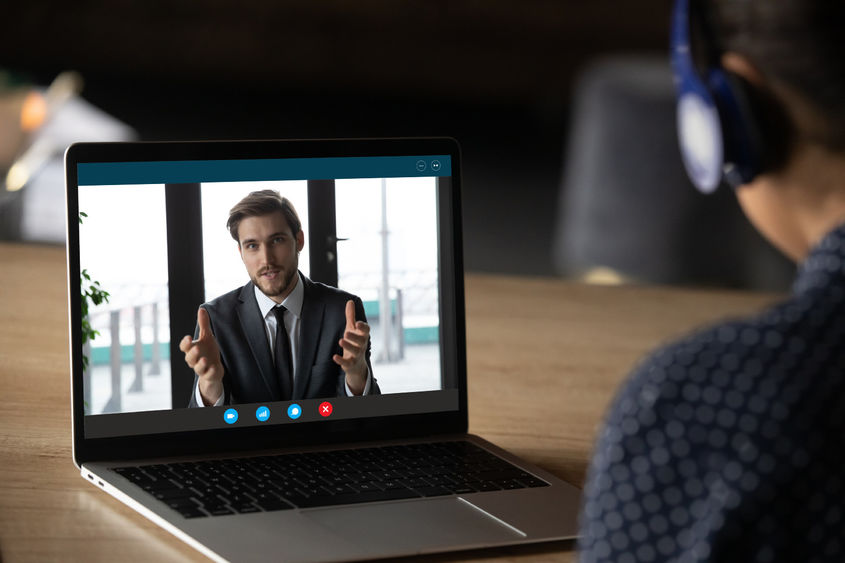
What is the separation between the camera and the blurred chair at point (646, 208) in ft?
9.47

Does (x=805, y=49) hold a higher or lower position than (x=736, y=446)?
higher

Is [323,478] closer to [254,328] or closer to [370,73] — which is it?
[254,328]

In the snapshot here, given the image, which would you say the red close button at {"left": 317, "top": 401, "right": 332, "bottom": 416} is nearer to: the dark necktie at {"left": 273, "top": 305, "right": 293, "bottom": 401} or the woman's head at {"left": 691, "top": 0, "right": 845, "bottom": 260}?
the dark necktie at {"left": 273, "top": 305, "right": 293, "bottom": 401}

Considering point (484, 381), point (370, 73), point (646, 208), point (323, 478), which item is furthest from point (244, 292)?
point (370, 73)

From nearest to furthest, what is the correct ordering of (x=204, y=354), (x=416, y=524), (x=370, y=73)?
(x=416, y=524) → (x=204, y=354) → (x=370, y=73)

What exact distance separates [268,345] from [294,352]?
2 cm

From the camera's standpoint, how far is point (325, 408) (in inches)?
36.1

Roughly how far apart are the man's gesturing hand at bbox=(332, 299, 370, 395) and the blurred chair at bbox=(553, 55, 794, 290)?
6.41 feet

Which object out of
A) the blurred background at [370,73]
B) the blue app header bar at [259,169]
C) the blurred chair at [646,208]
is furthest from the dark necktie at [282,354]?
the blurred background at [370,73]

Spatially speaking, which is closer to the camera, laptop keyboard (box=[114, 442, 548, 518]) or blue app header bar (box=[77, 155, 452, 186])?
laptop keyboard (box=[114, 442, 548, 518])

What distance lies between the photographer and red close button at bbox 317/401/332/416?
916 millimetres

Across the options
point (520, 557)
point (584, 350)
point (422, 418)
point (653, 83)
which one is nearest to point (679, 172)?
point (653, 83)

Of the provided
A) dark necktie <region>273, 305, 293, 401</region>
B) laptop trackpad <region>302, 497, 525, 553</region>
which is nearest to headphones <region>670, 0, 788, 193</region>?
laptop trackpad <region>302, 497, 525, 553</region>

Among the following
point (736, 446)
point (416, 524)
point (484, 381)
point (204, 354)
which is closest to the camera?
point (736, 446)
